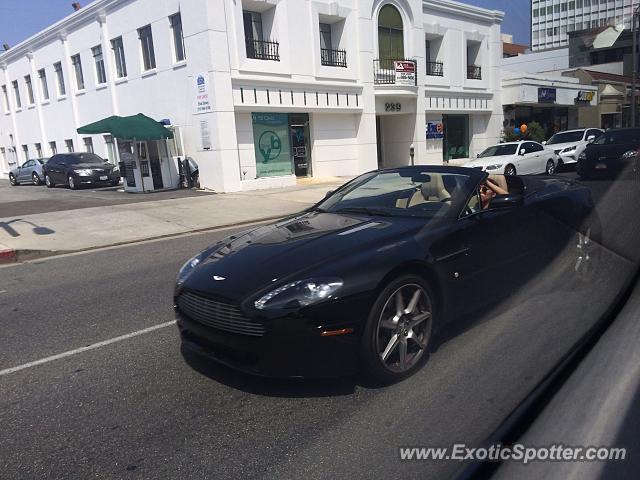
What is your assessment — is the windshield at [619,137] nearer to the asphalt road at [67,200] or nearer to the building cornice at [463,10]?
the asphalt road at [67,200]

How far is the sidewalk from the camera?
9867mm

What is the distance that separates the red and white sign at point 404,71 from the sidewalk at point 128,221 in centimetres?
976

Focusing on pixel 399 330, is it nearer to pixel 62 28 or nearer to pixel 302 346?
pixel 302 346

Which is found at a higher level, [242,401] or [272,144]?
[272,144]

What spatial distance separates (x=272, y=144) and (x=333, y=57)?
16.3ft

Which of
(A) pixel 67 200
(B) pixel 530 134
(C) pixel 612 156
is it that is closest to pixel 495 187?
(C) pixel 612 156

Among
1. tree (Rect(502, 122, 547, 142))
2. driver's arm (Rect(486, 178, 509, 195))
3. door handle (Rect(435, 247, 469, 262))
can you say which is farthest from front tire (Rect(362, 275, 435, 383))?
tree (Rect(502, 122, 547, 142))

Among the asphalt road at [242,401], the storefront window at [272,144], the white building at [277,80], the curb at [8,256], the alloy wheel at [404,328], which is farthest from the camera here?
the storefront window at [272,144]

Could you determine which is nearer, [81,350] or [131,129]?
[81,350]

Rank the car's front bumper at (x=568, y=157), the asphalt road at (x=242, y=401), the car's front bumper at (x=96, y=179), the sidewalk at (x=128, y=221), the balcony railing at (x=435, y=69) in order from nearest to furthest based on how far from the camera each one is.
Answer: the asphalt road at (x=242, y=401) → the sidewalk at (x=128, y=221) → the car's front bumper at (x=568, y=157) → the car's front bumper at (x=96, y=179) → the balcony railing at (x=435, y=69)

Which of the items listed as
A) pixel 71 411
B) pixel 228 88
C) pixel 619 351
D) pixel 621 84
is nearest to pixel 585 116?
pixel 621 84

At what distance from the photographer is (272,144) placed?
20.1 m

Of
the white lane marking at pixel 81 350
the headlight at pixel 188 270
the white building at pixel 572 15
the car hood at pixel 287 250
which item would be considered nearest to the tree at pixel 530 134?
the white building at pixel 572 15

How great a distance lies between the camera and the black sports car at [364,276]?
→ 3029 mm
